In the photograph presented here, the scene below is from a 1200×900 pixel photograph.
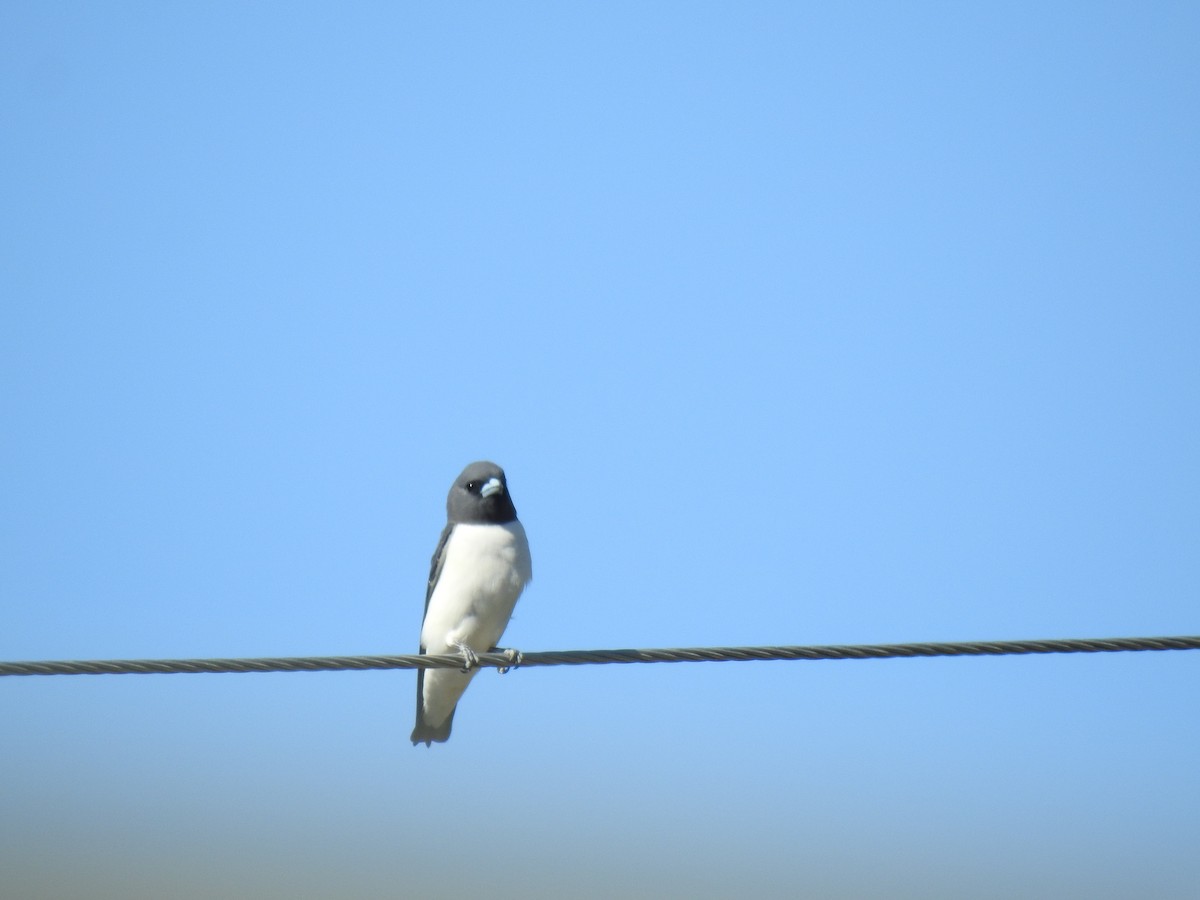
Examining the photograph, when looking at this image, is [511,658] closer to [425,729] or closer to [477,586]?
[477,586]

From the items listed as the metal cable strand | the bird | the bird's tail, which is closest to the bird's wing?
the bird

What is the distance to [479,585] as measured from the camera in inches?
350

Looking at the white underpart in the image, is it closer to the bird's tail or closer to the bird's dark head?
the bird's dark head

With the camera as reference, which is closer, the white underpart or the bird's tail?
the white underpart

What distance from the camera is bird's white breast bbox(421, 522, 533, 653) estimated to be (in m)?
8.91

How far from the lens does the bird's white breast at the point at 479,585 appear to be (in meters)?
8.91

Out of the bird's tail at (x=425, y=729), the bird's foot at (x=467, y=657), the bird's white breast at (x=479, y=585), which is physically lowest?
the bird's tail at (x=425, y=729)

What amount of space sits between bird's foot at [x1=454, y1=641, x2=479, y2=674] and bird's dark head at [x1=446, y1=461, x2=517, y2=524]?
800 mm

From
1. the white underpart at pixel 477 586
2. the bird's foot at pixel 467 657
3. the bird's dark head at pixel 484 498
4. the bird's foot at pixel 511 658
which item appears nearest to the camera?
the bird's foot at pixel 467 657

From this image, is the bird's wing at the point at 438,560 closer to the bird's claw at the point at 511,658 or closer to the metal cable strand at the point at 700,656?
the bird's claw at the point at 511,658

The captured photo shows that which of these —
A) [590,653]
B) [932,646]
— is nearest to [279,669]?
[590,653]

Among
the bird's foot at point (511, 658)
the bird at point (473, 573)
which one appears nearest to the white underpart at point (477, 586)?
the bird at point (473, 573)

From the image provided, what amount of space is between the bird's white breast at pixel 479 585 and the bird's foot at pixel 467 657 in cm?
3

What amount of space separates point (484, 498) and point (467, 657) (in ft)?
6.61
